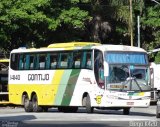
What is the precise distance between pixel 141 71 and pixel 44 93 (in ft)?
18.7

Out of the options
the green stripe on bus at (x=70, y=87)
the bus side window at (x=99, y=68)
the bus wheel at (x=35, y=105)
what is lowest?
the bus wheel at (x=35, y=105)

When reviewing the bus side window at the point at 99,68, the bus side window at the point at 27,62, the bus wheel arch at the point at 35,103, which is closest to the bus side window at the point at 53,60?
the bus side window at the point at 27,62

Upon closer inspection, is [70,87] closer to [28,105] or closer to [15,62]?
[28,105]

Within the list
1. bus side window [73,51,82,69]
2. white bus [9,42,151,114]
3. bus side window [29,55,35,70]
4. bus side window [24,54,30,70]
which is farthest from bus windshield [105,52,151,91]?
bus side window [24,54,30,70]

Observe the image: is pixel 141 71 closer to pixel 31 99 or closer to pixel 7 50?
pixel 31 99

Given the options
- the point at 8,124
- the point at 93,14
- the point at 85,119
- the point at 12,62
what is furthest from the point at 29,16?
the point at 8,124

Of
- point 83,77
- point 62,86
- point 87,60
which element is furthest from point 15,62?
point 87,60

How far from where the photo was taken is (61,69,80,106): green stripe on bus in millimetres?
31234

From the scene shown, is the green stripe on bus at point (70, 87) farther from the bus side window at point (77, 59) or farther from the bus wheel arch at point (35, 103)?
the bus wheel arch at point (35, 103)

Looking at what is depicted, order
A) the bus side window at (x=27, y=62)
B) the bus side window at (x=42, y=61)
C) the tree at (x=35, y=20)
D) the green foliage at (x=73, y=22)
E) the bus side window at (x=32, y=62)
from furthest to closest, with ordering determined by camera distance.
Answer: the green foliage at (x=73, y=22)
the tree at (x=35, y=20)
the bus side window at (x=27, y=62)
the bus side window at (x=32, y=62)
the bus side window at (x=42, y=61)

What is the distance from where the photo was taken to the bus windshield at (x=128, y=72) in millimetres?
29578

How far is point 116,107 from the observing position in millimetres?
29875

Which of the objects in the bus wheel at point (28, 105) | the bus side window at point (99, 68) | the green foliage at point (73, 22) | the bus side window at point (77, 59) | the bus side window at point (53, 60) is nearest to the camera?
the bus side window at point (99, 68)

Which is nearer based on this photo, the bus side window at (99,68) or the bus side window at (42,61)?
the bus side window at (99,68)
